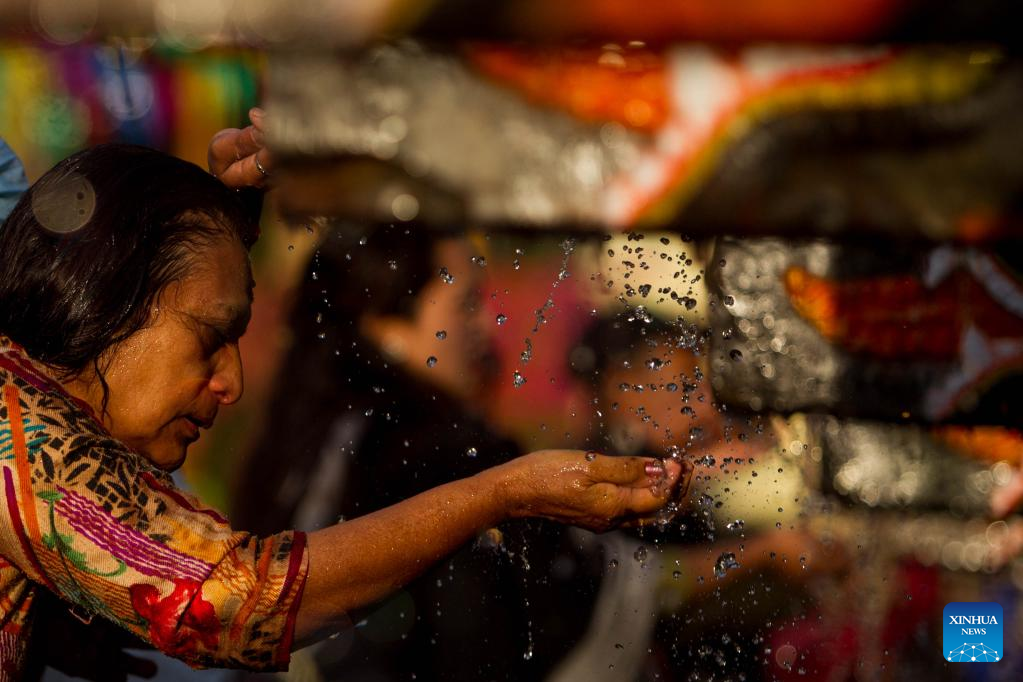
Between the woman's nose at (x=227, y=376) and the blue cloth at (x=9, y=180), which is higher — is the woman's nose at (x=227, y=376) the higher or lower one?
the lower one

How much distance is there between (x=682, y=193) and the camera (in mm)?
2068

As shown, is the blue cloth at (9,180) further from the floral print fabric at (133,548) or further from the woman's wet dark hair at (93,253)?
the floral print fabric at (133,548)

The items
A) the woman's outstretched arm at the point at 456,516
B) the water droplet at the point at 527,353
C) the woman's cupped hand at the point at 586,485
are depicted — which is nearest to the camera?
the woman's outstretched arm at the point at 456,516

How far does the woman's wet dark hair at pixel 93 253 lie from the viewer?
5.33 ft

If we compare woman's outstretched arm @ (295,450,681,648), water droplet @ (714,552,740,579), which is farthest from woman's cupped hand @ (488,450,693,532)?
water droplet @ (714,552,740,579)

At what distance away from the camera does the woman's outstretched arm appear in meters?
1.55

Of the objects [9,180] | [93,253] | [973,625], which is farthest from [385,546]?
[973,625]

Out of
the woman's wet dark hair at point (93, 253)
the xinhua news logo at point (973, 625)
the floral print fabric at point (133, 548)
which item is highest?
the woman's wet dark hair at point (93, 253)

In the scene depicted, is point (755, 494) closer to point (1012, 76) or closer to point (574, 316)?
point (574, 316)

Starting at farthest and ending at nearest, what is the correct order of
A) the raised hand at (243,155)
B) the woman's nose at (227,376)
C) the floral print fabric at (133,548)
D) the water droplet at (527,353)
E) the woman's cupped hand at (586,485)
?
the water droplet at (527,353), the raised hand at (243,155), the woman's nose at (227,376), the woman's cupped hand at (586,485), the floral print fabric at (133,548)

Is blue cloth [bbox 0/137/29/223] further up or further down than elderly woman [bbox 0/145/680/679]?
further up

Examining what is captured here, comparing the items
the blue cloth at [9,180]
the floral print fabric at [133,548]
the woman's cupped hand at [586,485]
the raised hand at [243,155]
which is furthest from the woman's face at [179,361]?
the blue cloth at [9,180]

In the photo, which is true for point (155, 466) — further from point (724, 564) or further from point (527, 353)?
point (724, 564)

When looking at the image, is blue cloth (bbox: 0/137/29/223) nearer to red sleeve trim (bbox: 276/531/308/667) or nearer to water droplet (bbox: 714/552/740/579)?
red sleeve trim (bbox: 276/531/308/667)
